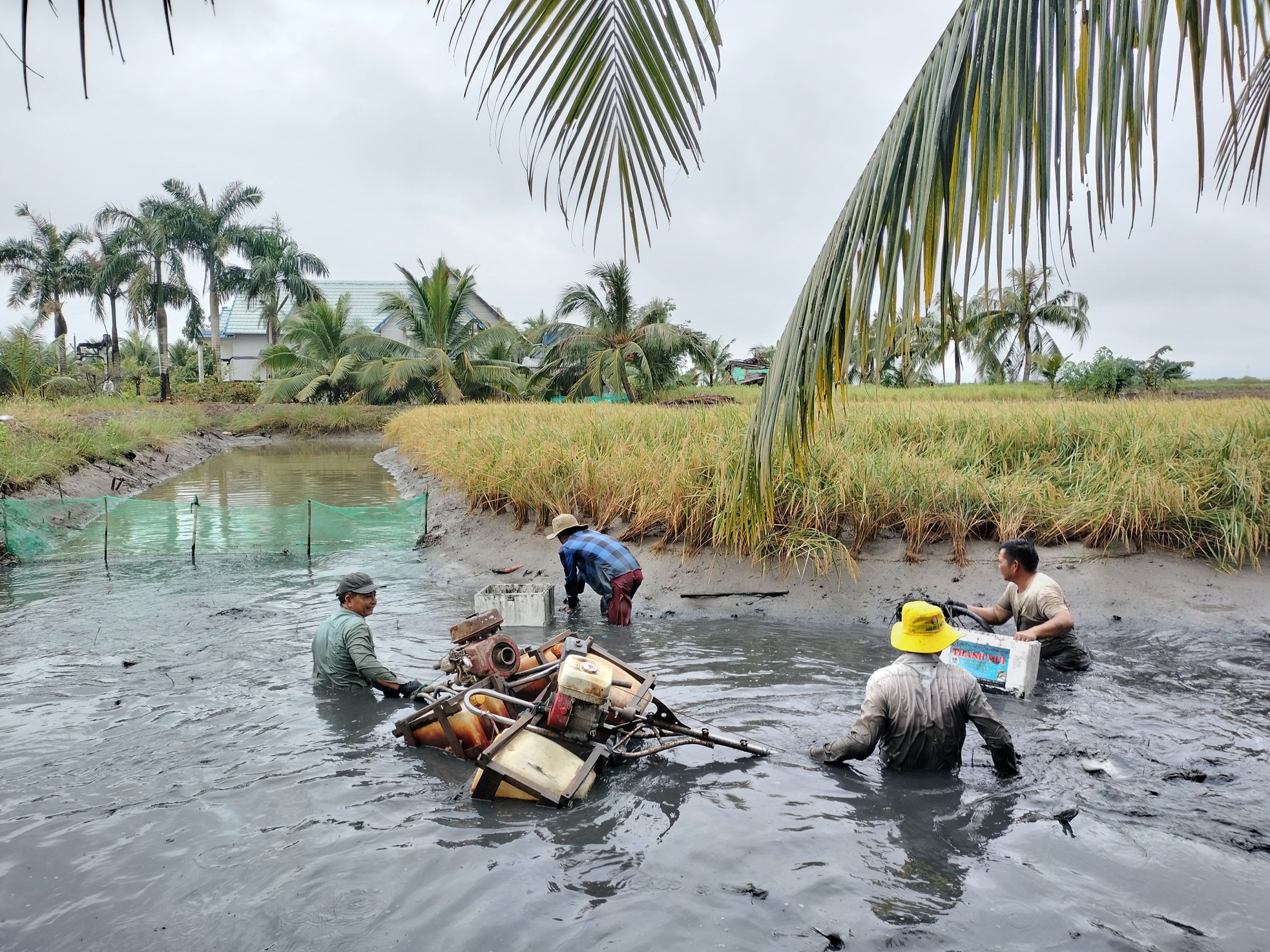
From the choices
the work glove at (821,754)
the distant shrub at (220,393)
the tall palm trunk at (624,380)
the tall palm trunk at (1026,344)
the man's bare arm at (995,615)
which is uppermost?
the tall palm trunk at (1026,344)

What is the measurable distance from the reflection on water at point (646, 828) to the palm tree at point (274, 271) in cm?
3800

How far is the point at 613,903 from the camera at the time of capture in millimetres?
3615

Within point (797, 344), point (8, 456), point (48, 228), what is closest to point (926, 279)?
point (797, 344)

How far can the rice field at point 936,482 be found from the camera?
839 centimetres

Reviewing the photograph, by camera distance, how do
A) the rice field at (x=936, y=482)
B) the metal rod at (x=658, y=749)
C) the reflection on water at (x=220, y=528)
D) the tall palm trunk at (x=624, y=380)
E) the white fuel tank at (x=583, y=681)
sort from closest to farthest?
the white fuel tank at (x=583, y=681), the metal rod at (x=658, y=749), the rice field at (x=936, y=482), the reflection on water at (x=220, y=528), the tall palm trunk at (x=624, y=380)

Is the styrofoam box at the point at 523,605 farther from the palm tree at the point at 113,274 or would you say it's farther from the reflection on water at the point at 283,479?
the palm tree at the point at 113,274

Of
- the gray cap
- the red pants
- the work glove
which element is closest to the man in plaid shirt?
the red pants

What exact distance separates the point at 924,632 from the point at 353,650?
373cm

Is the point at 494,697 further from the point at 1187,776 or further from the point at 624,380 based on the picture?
the point at 624,380

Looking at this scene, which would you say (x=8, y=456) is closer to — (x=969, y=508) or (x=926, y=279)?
(x=969, y=508)

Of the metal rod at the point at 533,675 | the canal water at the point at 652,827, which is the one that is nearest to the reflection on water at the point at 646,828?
the canal water at the point at 652,827

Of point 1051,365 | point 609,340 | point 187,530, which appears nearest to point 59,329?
point 609,340

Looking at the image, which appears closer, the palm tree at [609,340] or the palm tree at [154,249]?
the palm tree at [609,340]

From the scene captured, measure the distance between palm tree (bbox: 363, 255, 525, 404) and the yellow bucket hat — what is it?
30579 millimetres
